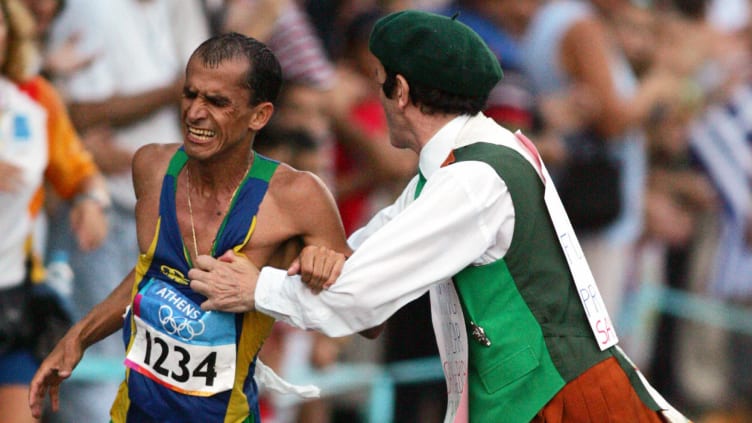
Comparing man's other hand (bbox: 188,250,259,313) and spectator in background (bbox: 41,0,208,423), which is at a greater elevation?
man's other hand (bbox: 188,250,259,313)

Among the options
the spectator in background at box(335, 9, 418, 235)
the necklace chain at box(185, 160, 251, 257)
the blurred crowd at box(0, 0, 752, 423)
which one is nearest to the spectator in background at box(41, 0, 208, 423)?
the blurred crowd at box(0, 0, 752, 423)

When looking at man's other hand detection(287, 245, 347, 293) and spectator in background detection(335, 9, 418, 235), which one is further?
spectator in background detection(335, 9, 418, 235)

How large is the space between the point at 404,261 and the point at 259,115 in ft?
2.05

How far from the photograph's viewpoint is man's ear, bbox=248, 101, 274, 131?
4086 millimetres

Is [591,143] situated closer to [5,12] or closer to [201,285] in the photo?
[5,12]

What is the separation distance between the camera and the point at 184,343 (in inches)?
159

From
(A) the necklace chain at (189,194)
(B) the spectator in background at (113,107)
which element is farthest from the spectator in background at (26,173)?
(A) the necklace chain at (189,194)

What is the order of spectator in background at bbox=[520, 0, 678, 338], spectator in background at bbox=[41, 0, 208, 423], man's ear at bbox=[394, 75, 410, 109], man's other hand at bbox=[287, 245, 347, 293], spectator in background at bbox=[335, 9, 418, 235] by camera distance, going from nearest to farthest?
man's other hand at bbox=[287, 245, 347, 293], man's ear at bbox=[394, 75, 410, 109], spectator in background at bbox=[41, 0, 208, 423], spectator in background at bbox=[335, 9, 418, 235], spectator in background at bbox=[520, 0, 678, 338]

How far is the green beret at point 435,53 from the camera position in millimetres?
4117

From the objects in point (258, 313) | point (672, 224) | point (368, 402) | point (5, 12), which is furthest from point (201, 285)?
point (672, 224)

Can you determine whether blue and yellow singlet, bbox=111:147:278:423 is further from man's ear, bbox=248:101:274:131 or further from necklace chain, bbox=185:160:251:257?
man's ear, bbox=248:101:274:131

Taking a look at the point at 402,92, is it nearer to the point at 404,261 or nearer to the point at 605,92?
the point at 404,261

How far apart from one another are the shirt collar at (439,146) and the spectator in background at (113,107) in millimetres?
2353

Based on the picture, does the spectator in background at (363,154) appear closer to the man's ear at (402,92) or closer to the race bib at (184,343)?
the man's ear at (402,92)
